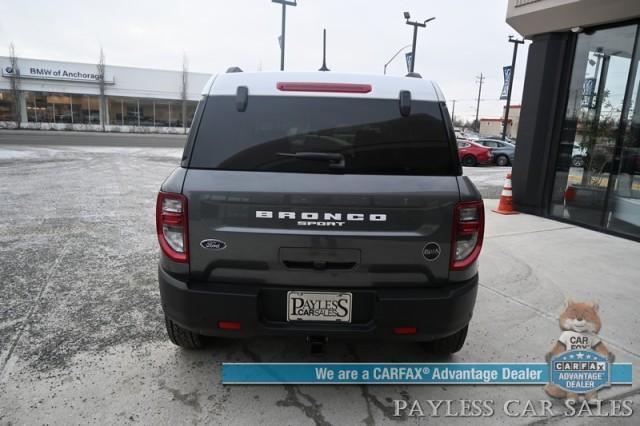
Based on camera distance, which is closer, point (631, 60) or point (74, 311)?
point (74, 311)

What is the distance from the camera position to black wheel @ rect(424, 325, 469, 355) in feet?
9.84

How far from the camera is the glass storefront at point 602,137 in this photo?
7.17 metres

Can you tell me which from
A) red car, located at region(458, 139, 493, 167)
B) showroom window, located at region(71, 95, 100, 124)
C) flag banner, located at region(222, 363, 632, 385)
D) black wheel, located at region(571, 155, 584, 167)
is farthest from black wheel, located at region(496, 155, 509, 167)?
showroom window, located at region(71, 95, 100, 124)

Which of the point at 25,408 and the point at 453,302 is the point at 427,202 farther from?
the point at 25,408

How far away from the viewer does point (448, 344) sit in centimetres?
304

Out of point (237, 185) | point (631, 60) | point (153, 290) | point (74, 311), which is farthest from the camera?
point (631, 60)

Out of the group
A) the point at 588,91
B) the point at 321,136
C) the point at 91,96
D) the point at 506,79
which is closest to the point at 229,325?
the point at 321,136

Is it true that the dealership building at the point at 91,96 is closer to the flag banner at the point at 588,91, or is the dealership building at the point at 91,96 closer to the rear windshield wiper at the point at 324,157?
the flag banner at the point at 588,91

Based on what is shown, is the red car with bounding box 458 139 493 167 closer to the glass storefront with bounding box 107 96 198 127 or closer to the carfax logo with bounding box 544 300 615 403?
the carfax logo with bounding box 544 300 615 403

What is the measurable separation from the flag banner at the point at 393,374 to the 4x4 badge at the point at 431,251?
993mm

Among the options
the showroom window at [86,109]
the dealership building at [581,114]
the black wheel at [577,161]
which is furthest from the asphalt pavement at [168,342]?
the showroom window at [86,109]

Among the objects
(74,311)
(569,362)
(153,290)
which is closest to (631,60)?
(569,362)

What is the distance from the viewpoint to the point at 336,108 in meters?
2.58

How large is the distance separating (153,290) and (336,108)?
2.80 m
